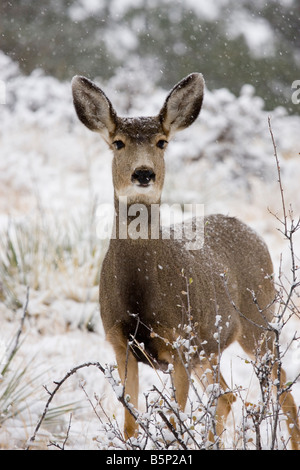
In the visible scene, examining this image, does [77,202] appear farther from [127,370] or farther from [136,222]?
[127,370]

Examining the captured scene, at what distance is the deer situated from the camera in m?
3.98

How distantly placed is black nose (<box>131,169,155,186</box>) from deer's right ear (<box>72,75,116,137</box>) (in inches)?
22.1

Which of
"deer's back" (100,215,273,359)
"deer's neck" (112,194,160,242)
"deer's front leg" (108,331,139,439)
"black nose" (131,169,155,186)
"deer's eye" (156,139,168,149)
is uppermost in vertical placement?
"deer's eye" (156,139,168,149)

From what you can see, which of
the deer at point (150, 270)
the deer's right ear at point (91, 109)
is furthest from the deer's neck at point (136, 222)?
the deer's right ear at point (91, 109)

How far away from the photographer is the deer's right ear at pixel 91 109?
4.45 m

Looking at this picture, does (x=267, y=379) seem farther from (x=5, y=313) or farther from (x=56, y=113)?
(x=56, y=113)

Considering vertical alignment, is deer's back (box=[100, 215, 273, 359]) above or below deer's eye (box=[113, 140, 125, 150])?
below

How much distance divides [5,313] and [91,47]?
1572cm

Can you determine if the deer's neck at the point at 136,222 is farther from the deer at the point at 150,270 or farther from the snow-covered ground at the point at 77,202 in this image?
the snow-covered ground at the point at 77,202

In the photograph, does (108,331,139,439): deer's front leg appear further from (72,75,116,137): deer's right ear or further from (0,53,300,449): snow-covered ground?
(72,75,116,137): deer's right ear

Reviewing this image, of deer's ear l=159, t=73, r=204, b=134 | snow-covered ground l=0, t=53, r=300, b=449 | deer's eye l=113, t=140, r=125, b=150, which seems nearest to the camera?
deer's eye l=113, t=140, r=125, b=150

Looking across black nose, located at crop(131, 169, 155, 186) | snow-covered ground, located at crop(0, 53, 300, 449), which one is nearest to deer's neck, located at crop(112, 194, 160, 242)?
black nose, located at crop(131, 169, 155, 186)

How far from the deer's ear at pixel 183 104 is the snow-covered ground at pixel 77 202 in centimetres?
119
